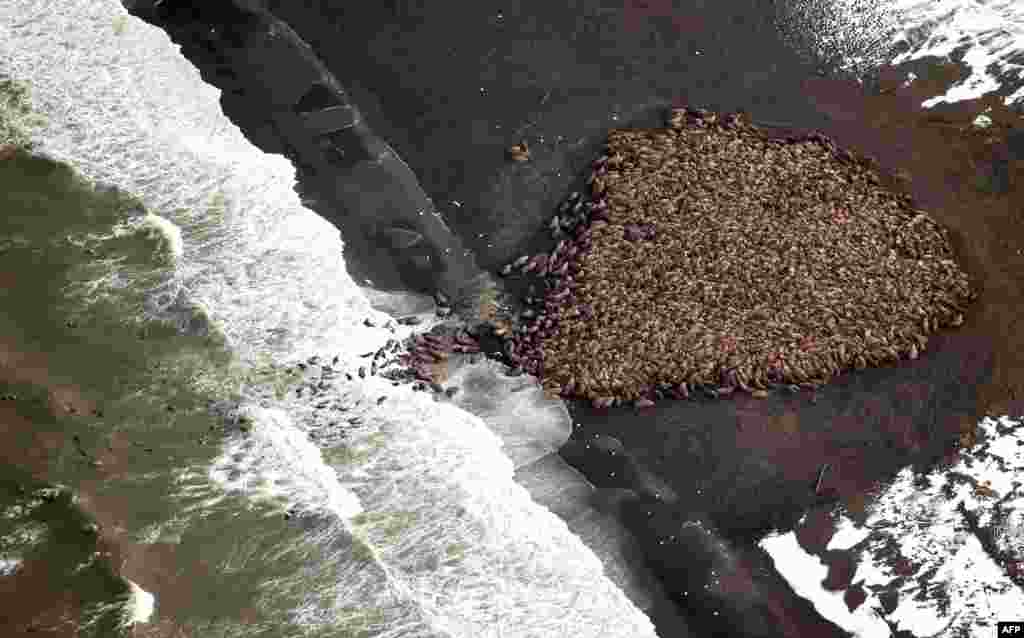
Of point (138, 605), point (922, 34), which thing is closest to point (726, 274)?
point (922, 34)

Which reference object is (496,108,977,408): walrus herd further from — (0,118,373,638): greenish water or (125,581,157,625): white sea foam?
(125,581,157,625): white sea foam

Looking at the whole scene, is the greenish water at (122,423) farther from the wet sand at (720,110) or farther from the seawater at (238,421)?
the wet sand at (720,110)

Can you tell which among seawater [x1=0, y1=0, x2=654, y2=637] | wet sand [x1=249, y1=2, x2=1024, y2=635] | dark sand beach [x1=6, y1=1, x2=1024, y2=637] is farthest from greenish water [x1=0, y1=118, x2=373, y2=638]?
wet sand [x1=249, y1=2, x2=1024, y2=635]

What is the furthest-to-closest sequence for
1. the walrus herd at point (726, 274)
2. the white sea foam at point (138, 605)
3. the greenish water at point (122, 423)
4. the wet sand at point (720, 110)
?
the walrus herd at point (726, 274), the wet sand at point (720, 110), the greenish water at point (122, 423), the white sea foam at point (138, 605)

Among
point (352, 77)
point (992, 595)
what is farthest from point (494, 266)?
point (992, 595)

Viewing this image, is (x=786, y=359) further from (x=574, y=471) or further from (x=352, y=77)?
(x=352, y=77)

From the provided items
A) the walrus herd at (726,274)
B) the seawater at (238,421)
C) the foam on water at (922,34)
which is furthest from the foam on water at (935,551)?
the foam on water at (922,34)
